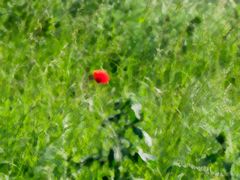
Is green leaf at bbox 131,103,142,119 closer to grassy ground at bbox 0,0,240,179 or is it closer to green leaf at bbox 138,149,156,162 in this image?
grassy ground at bbox 0,0,240,179

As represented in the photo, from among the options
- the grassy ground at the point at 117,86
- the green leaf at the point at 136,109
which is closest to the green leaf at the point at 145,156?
the grassy ground at the point at 117,86

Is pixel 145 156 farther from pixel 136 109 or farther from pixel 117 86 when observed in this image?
pixel 117 86

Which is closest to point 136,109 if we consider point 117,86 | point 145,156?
point 145,156

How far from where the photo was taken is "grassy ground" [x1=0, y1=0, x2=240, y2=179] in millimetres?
3533

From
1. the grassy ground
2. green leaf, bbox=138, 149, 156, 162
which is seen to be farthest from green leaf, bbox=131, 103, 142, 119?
green leaf, bbox=138, 149, 156, 162

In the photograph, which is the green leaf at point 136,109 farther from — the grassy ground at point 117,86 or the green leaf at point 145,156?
the green leaf at point 145,156

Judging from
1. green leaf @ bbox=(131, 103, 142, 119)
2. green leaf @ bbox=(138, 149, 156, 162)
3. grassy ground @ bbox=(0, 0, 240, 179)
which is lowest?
grassy ground @ bbox=(0, 0, 240, 179)

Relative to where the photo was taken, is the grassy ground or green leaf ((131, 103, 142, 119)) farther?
the grassy ground

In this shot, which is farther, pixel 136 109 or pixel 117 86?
pixel 117 86

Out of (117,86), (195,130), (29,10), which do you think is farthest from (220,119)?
(29,10)

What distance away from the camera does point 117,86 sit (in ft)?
15.8

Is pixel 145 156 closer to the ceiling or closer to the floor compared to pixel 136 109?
closer to the floor

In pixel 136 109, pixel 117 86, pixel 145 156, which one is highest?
pixel 136 109

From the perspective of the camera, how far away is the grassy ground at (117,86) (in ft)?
11.6
